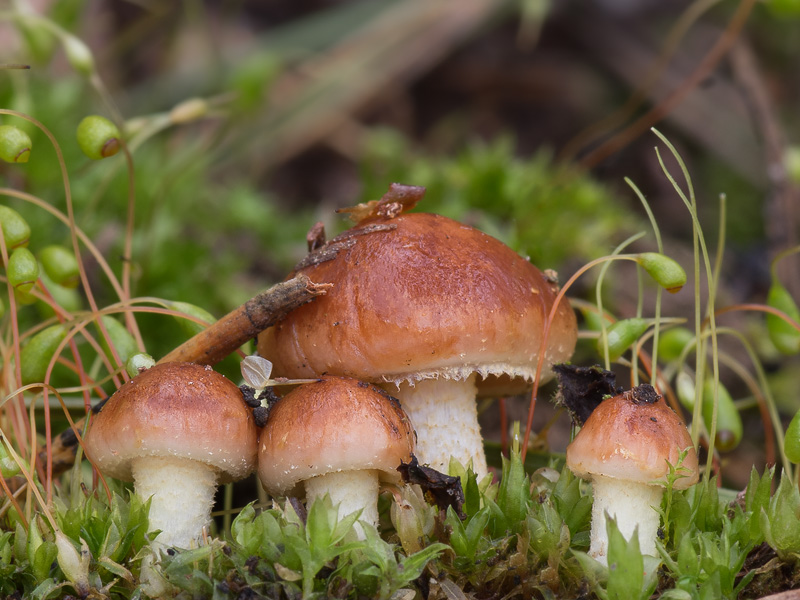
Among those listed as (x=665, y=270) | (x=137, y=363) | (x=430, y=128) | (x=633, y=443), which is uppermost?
(x=665, y=270)

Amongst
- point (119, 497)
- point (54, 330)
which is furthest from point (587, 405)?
point (54, 330)

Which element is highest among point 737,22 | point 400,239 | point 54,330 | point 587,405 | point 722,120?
point 737,22

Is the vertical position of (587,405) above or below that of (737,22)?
below

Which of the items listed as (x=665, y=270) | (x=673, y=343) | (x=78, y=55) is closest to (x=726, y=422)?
(x=673, y=343)

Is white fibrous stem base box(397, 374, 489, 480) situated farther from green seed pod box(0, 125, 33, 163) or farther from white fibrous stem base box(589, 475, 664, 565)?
green seed pod box(0, 125, 33, 163)

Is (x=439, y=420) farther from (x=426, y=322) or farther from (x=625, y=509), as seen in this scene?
(x=625, y=509)

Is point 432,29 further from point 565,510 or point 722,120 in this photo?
point 565,510
